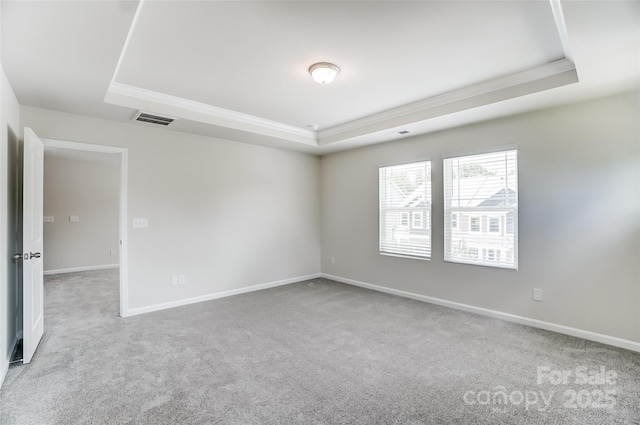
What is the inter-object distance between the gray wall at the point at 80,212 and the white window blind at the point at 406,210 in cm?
638

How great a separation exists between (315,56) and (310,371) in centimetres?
264

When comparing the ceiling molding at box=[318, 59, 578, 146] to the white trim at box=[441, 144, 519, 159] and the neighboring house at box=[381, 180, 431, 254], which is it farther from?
the neighboring house at box=[381, 180, 431, 254]

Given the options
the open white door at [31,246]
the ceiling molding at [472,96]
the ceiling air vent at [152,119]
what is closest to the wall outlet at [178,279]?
the open white door at [31,246]

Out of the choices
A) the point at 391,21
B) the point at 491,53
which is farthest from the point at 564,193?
the point at 391,21

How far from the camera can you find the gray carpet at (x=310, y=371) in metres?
1.96

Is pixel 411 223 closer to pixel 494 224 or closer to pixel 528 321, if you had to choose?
pixel 494 224

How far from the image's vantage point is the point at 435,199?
171 inches

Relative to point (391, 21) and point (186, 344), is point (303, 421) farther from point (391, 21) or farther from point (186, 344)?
point (391, 21)

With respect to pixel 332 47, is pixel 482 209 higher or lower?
lower

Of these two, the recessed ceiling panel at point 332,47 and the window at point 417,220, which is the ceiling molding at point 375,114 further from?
the window at point 417,220

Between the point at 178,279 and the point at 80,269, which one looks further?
the point at 80,269

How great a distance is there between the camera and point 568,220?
3.20 metres

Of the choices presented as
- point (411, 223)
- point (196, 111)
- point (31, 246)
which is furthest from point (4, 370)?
point (411, 223)

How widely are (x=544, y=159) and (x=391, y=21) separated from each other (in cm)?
243
